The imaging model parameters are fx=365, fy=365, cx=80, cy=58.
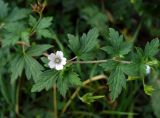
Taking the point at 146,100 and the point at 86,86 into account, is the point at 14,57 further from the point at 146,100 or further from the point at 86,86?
the point at 146,100

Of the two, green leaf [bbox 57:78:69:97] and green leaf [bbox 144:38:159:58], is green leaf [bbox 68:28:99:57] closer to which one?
green leaf [bbox 57:78:69:97]

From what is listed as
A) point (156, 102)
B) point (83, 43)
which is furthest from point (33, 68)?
point (156, 102)

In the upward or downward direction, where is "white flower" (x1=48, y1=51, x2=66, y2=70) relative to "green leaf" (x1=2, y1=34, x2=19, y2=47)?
downward

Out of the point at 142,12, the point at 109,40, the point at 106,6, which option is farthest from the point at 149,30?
the point at 109,40

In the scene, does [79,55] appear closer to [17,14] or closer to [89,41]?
[89,41]

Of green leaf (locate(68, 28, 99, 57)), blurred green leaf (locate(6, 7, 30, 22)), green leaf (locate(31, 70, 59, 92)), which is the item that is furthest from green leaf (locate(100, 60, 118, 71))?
blurred green leaf (locate(6, 7, 30, 22))

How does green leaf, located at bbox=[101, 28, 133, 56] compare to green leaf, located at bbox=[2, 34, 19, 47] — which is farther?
green leaf, located at bbox=[2, 34, 19, 47]

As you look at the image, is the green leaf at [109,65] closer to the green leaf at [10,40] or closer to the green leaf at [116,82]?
the green leaf at [116,82]

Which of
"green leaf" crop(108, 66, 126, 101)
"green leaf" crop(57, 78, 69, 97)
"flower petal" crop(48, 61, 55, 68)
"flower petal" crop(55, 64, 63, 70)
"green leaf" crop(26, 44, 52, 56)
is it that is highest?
"green leaf" crop(26, 44, 52, 56)
